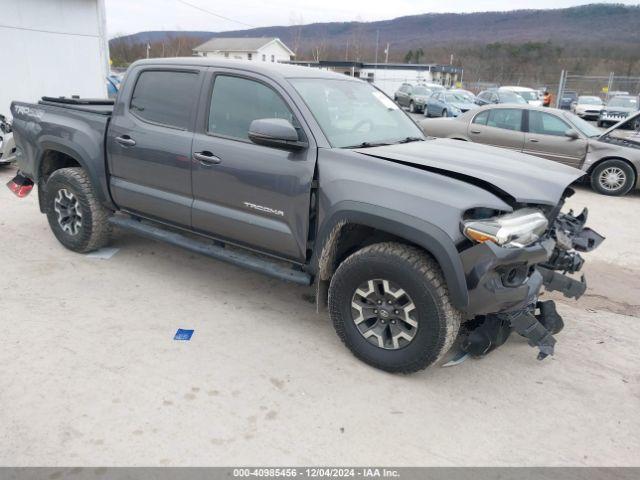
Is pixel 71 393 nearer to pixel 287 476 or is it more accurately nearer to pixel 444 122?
pixel 287 476

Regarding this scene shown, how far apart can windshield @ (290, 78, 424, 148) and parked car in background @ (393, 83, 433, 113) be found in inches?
972

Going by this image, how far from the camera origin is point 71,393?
3041mm

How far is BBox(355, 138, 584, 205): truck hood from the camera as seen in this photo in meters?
3.12

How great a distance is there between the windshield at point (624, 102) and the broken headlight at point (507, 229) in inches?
866

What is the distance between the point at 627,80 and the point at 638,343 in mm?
29004

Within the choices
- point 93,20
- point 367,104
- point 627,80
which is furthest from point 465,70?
point 367,104

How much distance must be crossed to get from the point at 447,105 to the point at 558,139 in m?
14.4

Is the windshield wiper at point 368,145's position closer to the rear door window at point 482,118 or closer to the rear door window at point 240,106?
the rear door window at point 240,106

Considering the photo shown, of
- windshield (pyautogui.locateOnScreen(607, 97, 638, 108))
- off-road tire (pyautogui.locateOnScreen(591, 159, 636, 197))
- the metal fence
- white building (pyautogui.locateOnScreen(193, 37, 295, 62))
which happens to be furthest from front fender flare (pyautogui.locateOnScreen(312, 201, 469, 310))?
white building (pyautogui.locateOnScreen(193, 37, 295, 62))

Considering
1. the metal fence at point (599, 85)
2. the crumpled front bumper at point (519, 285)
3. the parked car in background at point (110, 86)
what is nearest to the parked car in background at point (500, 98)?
the metal fence at point (599, 85)

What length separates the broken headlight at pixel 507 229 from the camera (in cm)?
284

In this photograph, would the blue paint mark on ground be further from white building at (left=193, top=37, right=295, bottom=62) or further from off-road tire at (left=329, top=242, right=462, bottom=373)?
white building at (left=193, top=37, right=295, bottom=62)

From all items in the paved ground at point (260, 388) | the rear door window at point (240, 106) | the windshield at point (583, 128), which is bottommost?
the paved ground at point (260, 388)

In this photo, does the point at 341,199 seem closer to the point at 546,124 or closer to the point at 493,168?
the point at 493,168
